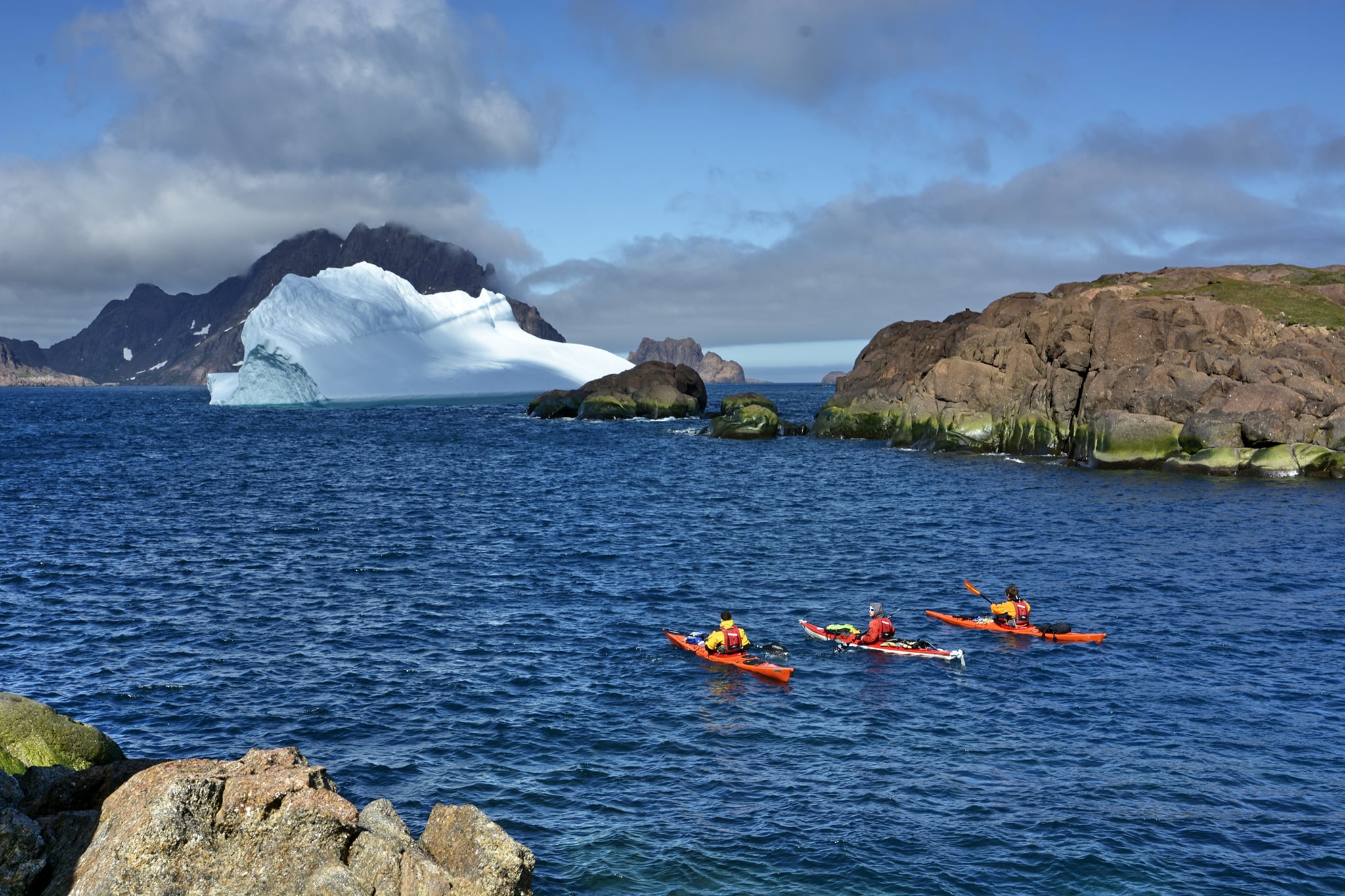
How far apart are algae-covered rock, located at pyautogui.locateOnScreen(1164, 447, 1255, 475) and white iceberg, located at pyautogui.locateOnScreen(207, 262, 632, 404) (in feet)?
339

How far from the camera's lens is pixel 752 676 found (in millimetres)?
24969

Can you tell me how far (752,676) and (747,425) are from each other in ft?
224

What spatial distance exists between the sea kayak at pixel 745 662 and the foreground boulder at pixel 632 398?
3572 inches

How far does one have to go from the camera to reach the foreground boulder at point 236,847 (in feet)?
35.5

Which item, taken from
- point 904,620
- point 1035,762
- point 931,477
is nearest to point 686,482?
point 931,477

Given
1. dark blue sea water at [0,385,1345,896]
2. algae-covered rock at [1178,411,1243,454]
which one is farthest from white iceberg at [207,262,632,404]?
algae-covered rock at [1178,411,1243,454]

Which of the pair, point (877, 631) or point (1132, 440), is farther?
point (1132, 440)

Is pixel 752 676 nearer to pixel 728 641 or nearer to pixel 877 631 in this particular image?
pixel 728 641

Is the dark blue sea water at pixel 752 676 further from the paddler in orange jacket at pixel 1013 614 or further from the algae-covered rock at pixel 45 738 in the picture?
the algae-covered rock at pixel 45 738

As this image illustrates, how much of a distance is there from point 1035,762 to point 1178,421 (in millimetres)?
49172

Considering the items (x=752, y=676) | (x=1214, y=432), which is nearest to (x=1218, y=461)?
(x=1214, y=432)

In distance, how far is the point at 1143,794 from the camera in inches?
710

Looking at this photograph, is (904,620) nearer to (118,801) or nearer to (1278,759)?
(1278,759)

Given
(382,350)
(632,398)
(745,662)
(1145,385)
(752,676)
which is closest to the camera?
(752,676)
